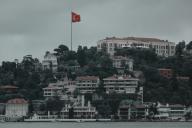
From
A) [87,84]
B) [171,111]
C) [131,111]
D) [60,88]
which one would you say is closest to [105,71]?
[60,88]

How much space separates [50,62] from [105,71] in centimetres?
1082

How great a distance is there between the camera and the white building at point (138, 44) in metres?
154

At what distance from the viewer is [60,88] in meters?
133

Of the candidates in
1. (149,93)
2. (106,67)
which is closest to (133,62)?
(106,67)

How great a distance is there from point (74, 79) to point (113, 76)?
687 centimetres

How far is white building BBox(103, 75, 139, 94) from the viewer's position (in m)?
128

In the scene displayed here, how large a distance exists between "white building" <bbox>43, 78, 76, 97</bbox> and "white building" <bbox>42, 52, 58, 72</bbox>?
8.60 meters

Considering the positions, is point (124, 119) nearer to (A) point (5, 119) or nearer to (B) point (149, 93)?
(B) point (149, 93)

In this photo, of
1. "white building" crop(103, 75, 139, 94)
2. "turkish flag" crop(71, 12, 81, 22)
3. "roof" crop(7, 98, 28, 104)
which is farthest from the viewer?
"white building" crop(103, 75, 139, 94)

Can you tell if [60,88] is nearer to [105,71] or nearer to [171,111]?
[105,71]

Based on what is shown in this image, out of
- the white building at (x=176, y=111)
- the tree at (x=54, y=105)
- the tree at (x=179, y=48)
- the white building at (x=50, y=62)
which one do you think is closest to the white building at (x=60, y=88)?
the tree at (x=54, y=105)

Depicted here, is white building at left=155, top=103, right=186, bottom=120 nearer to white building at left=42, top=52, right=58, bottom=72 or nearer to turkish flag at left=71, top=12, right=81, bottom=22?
turkish flag at left=71, top=12, right=81, bottom=22

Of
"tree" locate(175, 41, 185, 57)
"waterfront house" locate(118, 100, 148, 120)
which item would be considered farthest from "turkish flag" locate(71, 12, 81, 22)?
"tree" locate(175, 41, 185, 57)

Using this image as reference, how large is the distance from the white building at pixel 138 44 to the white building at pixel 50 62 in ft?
27.3
